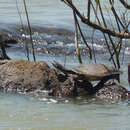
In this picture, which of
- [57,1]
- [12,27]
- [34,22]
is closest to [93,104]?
[12,27]

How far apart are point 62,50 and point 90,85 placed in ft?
11.5

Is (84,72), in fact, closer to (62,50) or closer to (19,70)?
(19,70)

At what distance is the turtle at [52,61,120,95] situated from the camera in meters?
6.07

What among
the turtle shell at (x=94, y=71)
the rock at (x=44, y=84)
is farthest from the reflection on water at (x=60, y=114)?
the turtle shell at (x=94, y=71)

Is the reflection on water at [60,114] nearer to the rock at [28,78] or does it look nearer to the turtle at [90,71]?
the rock at [28,78]

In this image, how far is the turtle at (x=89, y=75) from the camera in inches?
239

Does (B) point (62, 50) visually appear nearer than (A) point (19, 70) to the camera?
Result: No

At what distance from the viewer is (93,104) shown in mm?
5645

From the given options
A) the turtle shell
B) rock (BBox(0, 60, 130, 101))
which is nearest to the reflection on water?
rock (BBox(0, 60, 130, 101))

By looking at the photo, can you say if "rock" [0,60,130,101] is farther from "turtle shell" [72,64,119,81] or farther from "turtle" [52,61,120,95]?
"turtle shell" [72,64,119,81]

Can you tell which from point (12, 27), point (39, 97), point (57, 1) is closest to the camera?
point (39, 97)

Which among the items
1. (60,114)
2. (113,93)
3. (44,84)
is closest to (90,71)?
(113,93)

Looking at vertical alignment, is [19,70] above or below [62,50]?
above

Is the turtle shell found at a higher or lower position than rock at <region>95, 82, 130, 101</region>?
higher
